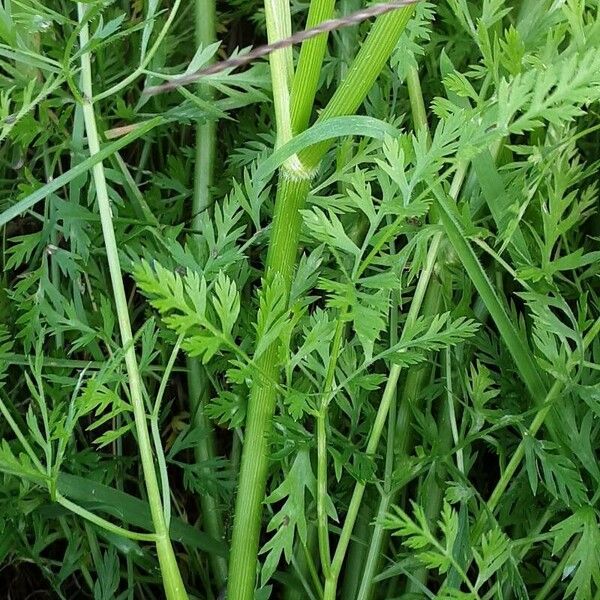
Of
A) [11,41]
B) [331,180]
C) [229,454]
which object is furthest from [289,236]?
[229,454]

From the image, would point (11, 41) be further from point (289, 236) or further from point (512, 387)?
point (512, 387)

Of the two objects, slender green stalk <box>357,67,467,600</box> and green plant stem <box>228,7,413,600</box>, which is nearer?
green plant stem <box>228,7,413,600</box>

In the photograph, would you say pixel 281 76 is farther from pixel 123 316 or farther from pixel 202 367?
pixel 202 367

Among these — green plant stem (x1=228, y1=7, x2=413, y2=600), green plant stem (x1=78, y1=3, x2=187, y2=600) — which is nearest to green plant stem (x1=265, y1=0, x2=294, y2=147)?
green plant stem (x1=228, y1=7, x2=413, y2=600)

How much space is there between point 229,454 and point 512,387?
37cm

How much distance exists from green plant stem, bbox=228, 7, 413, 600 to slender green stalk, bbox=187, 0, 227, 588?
0.57ft

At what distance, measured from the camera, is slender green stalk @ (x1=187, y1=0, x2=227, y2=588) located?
856 millimetres

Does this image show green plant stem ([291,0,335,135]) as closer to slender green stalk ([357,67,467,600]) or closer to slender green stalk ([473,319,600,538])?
slender green stalk ([357,67,467,600])

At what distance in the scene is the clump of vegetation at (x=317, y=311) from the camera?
57 cm

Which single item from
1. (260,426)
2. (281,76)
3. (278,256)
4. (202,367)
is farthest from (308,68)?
(202,367)

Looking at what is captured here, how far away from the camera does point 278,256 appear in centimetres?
62

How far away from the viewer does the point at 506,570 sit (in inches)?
26.3

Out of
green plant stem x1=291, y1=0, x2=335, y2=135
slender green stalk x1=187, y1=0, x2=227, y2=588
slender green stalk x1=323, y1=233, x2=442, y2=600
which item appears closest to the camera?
green plant stem x1=291, y1=0, x2=335, y2=135

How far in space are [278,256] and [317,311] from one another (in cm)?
5
